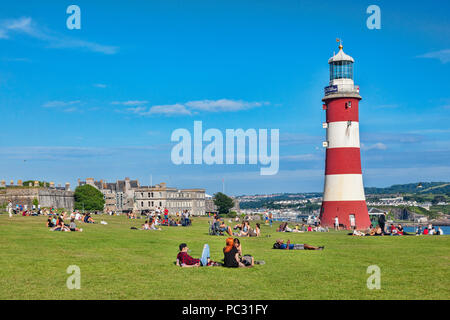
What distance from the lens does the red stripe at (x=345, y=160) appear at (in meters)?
50.7

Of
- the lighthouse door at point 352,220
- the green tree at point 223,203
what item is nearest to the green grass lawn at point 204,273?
the lighthouse door at point 352,220

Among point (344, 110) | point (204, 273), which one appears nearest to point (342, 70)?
point (344, 110)

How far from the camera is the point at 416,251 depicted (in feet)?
82.2

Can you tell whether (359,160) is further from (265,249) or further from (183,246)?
(183,246)

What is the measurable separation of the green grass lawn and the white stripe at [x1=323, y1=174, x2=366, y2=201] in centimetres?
2389

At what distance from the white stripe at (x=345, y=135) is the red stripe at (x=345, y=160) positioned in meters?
0.48

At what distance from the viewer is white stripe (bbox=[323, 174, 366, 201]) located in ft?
166

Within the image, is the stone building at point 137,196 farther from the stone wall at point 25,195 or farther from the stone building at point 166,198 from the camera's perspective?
the stone wall at point 25,195

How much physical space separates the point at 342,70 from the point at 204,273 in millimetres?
39688

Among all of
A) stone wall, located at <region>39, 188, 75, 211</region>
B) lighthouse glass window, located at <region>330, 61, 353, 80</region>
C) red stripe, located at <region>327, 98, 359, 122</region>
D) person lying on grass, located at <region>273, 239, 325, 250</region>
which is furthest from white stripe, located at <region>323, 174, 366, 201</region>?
stone wall, located at <region>39, 188, 75, 211</region>

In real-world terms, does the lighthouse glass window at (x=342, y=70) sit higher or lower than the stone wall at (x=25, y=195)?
higher

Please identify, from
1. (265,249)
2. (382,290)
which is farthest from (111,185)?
(382,290)
